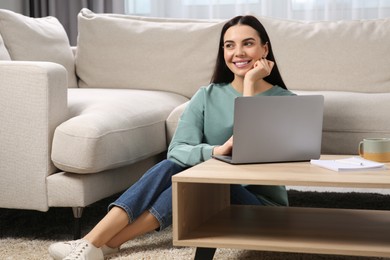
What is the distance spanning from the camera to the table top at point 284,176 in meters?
1.59

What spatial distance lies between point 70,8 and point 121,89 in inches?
68.0

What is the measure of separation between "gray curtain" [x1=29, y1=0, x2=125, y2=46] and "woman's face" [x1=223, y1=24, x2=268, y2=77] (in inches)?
107

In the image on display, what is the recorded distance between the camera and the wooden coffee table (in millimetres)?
1629

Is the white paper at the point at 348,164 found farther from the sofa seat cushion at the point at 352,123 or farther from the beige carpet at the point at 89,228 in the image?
the sofa seat cushion at the point at 352,123

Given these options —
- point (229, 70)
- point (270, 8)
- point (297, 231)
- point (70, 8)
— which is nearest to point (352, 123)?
point (229, 70)

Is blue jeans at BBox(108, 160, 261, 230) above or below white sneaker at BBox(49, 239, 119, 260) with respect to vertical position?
above

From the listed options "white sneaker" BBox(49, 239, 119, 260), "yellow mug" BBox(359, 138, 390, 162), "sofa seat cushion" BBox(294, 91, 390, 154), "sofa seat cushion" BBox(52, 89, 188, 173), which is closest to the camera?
"yellow mug" BBox(359, 138, 390, 162)

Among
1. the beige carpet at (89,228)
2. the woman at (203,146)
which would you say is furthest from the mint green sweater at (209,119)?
the beige carpet at (89,228)

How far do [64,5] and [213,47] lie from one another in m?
1.88

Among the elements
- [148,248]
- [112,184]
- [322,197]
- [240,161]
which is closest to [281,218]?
[240,161]

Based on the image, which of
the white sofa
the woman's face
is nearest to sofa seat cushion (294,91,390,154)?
the white sofa

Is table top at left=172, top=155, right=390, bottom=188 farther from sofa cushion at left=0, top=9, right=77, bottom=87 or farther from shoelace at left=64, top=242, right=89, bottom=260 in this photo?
sofa cushion at left=0, top=9, right=77, bottom=87

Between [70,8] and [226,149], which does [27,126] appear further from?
[70,8]

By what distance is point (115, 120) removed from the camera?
8.14 ft
